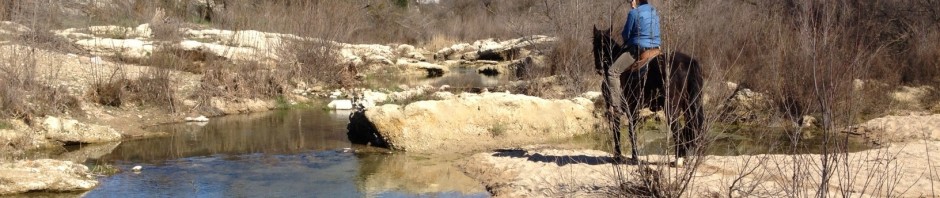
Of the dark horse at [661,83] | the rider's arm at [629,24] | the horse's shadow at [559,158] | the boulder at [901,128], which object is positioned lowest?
the horse's shadow at [559,158]

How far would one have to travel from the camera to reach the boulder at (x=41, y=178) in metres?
8.48

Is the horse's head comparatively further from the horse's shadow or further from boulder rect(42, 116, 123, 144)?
boulder rect(42, 116, 123, 144)

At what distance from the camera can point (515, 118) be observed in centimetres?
1192

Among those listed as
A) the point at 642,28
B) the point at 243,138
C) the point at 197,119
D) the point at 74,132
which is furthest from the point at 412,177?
the point at 197,119

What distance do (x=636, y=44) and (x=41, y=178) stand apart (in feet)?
17.1

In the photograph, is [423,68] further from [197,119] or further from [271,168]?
[271,168]

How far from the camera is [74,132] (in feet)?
39.6

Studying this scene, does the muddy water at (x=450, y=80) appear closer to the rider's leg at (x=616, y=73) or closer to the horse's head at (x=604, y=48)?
the horse's head at (x=604, y=48)

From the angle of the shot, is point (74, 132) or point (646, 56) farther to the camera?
point (74, 132)

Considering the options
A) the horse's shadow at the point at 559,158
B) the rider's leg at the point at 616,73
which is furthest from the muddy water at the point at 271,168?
the rider's leg at the point at 616,73

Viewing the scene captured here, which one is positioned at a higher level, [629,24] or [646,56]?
[629,24]

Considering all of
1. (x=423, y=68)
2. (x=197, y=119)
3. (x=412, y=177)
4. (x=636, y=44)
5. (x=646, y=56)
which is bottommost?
(x=412, y=177)

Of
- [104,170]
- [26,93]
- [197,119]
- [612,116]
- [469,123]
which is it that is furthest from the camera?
[197,119]

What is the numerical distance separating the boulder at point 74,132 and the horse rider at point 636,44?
262 inches
